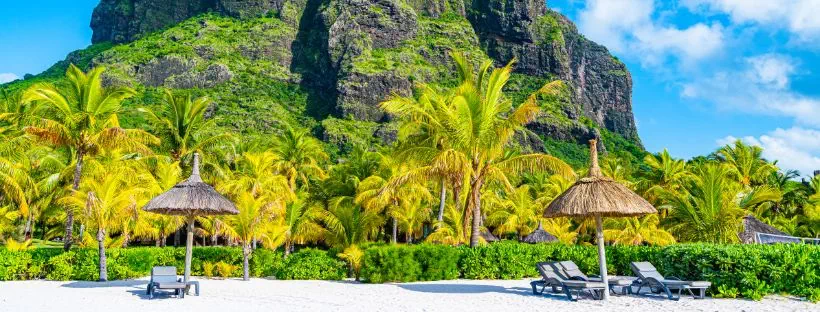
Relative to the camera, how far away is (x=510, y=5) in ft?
330

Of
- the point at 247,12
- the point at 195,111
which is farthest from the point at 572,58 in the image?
the point at 195,111

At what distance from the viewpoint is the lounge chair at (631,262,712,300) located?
1173 cm

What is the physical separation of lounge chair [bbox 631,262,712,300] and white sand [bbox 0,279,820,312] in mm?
283

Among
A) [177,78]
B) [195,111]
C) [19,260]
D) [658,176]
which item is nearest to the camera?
[19,260]

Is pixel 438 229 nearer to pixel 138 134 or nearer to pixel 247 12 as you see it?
pixel 138 134

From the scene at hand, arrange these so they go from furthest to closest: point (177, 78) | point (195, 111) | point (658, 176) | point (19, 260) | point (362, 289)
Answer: point (177, 78) < point (658, 176) < point (195, 111) < point (19, 260) < point (362, 289)

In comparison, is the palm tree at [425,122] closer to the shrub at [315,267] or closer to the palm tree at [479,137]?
the palm tree at [479,137]

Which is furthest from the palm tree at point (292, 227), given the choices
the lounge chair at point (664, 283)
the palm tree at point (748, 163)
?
the palm tree at point (748, 163)

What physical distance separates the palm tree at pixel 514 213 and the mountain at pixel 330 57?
Result: 32.6 m

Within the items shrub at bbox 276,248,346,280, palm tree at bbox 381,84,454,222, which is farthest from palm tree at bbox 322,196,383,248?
palm tree at bbox 381,84,454,222

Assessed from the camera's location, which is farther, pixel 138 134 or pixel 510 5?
pixel 510 5

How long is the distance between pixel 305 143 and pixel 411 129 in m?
16.4

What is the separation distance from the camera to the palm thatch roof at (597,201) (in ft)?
38.3

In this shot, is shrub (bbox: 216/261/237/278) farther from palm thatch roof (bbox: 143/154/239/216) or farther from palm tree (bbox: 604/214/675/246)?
palm tree (bbox: 604/214/675/246)
